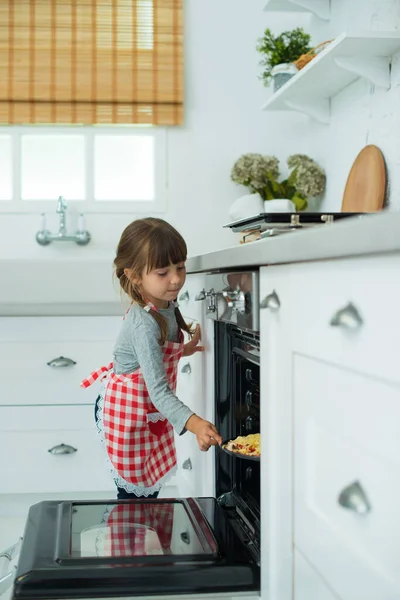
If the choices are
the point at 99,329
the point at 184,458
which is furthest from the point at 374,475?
the point at 99,329

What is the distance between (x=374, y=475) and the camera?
789 mm

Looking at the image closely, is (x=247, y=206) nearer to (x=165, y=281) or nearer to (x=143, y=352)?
(x=165, y=281)

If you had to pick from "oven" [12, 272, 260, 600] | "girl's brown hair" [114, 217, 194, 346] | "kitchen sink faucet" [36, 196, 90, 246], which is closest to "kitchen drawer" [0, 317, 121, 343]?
"kitchen sink faucet" [36, 196, 90, 246]

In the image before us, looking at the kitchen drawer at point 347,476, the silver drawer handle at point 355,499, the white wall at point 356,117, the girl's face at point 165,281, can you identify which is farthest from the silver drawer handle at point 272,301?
the white wall at point 356,117

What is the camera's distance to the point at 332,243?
0.85 metres

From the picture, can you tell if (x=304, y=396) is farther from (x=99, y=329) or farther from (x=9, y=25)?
(x=9, y=25)

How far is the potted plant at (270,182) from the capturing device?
2.83m

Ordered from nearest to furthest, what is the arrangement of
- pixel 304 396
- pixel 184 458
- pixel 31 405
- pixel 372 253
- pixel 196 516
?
pixel 372 253 < pixel 304 396 < pixel 196 516 < pixel 184 458 < pixel 31 405

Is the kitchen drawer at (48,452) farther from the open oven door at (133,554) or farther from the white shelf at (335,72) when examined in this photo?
the white shelf at (335,72)

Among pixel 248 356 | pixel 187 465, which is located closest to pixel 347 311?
pixel 248 356

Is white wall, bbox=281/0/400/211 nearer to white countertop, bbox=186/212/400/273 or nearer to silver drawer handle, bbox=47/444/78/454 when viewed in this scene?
white countertop, bbox=186/212/400/273

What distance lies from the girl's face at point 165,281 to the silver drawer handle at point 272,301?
0.54 meters

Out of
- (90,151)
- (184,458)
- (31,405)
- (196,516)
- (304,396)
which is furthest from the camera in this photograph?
(90,151)

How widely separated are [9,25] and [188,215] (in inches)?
39.4
